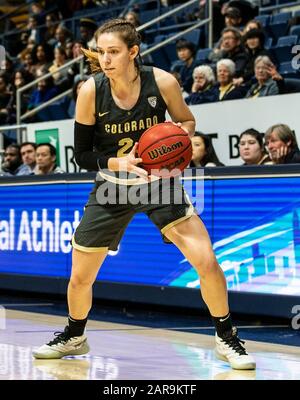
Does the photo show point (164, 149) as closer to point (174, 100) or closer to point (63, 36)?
point (174, 100)

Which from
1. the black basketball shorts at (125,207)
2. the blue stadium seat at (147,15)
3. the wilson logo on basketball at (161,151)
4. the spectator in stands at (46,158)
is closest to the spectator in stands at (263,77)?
the spectator in stands at (46,158)

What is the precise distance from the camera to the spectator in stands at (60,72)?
15.0m

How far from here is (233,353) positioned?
5.78m

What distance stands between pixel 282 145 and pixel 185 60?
15.8 ft

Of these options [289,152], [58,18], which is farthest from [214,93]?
[58,18]

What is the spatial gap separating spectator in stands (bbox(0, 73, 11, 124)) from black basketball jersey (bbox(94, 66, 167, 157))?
10004mm

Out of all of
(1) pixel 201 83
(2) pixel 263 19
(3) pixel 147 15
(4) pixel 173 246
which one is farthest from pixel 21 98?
(4) pixel 173 246

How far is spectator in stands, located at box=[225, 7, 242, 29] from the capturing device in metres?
12.7

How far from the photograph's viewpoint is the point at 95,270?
19.5 feet

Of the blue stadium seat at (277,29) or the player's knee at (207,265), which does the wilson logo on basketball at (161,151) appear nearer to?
the player's knee at (207,265)

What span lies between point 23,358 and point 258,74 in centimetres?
505

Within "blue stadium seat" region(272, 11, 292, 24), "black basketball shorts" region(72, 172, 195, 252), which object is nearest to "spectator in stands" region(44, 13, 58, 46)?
"blue stadium seat" region(272, 11, 292, 24)

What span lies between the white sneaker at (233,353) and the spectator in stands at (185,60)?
680 cm

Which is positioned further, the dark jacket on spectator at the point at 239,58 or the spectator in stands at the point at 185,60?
the spectator in stands at the point at 185,60
